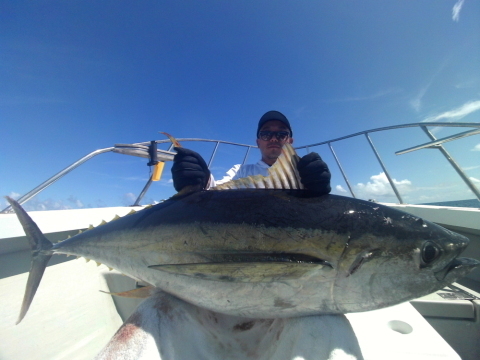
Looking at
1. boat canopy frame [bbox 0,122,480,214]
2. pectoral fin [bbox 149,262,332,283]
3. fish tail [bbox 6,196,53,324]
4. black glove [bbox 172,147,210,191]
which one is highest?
boat canopy frame [bbox 0,122,480,214]

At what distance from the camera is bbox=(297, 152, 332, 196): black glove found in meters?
1.38

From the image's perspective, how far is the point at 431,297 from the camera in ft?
5.90

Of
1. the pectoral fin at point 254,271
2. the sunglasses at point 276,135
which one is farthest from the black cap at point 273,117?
the pectoral fin at point 254,271

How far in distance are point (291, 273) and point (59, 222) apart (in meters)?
2.76

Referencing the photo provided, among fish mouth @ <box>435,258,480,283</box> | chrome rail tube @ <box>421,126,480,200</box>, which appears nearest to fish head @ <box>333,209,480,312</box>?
fish mouth @ <box>435,258,480,283</box>

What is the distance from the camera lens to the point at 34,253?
176cm

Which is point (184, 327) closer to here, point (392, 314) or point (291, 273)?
point (291, 273)

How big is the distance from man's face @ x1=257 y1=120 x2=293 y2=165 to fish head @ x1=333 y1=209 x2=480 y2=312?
2138mm

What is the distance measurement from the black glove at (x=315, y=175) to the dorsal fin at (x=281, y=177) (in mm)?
42

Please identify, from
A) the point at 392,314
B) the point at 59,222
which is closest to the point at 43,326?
the point at 59,222

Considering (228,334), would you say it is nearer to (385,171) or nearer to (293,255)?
(293,255)

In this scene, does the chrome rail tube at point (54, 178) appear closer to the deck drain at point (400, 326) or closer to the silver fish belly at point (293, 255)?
the silver fish belly at point (293, 255)

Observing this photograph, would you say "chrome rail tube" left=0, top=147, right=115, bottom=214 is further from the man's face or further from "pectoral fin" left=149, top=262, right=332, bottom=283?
"pectoral fin" left=149, top=262, right=332, bottom=283

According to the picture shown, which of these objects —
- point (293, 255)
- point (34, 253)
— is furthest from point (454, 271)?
point (34, 253)
